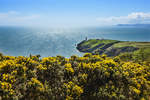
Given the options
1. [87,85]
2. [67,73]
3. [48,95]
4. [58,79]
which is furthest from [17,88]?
[87,85]

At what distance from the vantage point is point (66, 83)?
1476 cm

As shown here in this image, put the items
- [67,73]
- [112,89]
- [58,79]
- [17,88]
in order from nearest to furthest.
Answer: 1. [17,88]
2. [112,89]
3. [58,79]
4. [67,73]

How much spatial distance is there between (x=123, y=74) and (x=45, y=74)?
438 inches

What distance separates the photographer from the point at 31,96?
40.1 feet

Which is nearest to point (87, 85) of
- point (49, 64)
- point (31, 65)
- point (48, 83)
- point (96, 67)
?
point (96, 67)

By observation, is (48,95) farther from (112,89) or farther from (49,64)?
(112,89)

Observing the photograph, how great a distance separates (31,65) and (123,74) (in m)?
13.2

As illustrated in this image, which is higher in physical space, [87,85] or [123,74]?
[123,74]

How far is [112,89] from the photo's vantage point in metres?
14.2

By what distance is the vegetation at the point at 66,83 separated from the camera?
40.5 feet

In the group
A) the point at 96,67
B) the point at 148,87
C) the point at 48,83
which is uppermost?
the point at 96,67

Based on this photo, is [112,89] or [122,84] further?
[122,84]

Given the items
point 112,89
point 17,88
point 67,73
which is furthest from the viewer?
point 67,73

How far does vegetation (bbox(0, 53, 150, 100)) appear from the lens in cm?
1234
